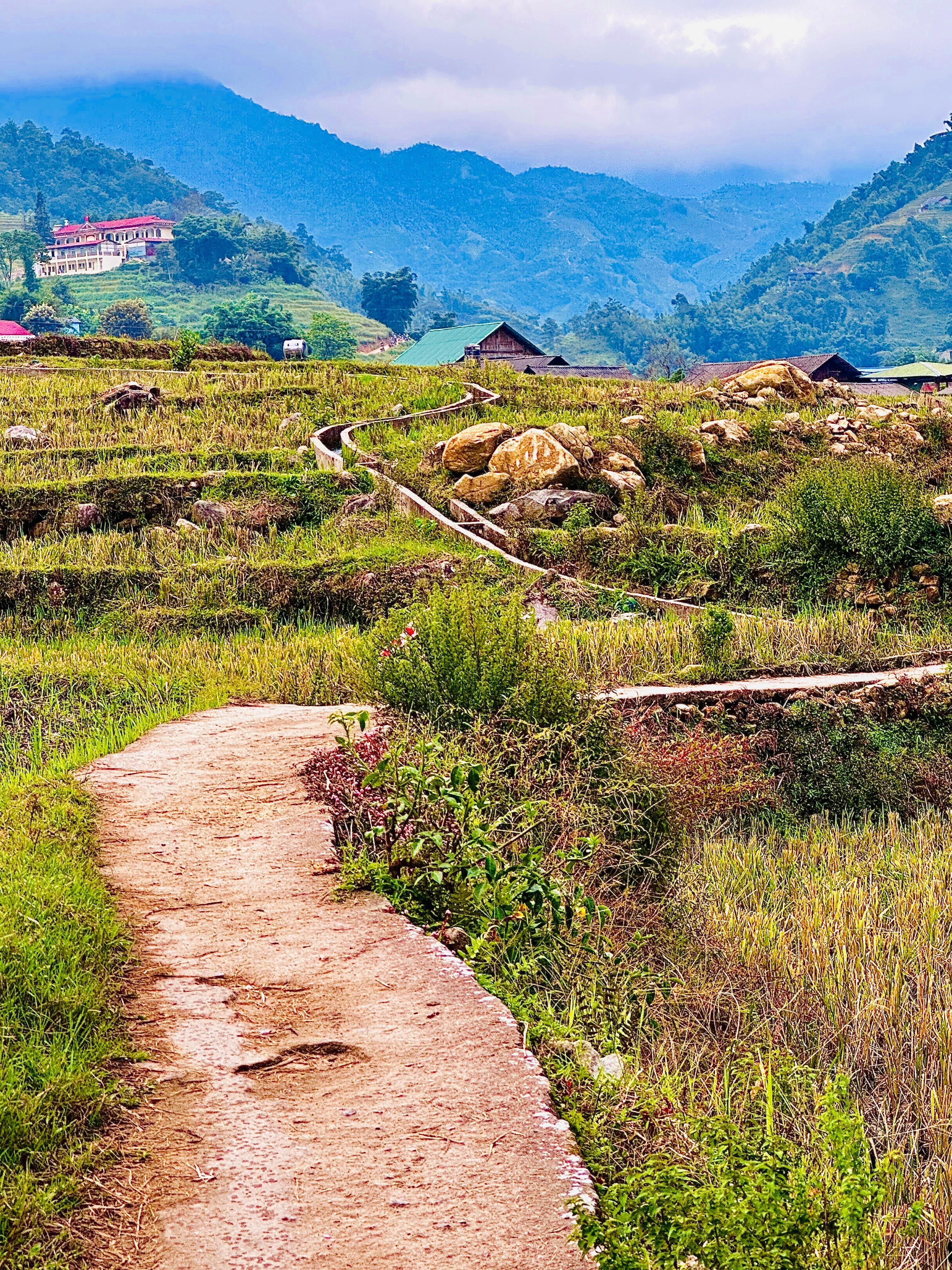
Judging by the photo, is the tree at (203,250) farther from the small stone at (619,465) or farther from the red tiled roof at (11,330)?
the small stone at (619,465)

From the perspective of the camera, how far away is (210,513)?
13367 millimetres

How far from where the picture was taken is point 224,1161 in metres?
2.95

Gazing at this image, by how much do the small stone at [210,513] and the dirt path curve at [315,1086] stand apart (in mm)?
8545

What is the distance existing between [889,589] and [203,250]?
8995 centimetres

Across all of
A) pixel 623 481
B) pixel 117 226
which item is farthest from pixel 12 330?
pixel 623 481

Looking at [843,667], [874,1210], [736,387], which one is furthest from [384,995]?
[736,387]

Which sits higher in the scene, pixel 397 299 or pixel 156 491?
pixel 397 299

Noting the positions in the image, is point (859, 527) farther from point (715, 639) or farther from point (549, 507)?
point (549, 507)

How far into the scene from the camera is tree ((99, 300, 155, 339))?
6569 centimetres

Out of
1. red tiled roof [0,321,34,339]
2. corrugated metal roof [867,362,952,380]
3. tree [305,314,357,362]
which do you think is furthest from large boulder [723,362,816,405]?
red tiled roof [0,321,34,339]

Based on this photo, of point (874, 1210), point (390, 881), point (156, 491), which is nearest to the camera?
point (874, 1210)

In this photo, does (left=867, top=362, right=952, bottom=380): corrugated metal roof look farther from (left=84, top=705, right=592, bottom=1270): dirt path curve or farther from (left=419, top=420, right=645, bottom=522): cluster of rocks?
(left=84, top=705, right=592, bottom=1270): dirt path curve

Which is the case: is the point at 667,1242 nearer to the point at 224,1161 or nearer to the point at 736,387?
the point at 224,1161

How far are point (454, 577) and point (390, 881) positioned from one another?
254 inches
